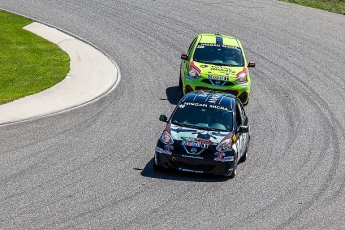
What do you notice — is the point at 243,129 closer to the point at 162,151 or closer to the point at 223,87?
the point at 162,151

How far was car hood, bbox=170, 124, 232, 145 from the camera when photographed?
1605cm

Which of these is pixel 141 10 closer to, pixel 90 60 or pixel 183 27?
pixel 183 27

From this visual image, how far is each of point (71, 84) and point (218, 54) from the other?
4.52 m

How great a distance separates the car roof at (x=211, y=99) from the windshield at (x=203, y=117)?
0.17 meters

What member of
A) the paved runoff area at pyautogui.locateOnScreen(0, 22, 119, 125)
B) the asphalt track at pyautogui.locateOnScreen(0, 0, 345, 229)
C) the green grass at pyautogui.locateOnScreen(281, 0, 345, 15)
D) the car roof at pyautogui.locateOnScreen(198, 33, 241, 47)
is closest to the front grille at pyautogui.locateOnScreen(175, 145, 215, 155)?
the asphalt track at pyautogui.locateOnScreen(0, 0, 345, 229)

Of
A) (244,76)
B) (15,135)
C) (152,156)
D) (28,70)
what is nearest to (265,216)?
(152,156)

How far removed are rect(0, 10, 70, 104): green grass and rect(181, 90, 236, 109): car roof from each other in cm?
558

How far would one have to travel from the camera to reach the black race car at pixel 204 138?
15844mm

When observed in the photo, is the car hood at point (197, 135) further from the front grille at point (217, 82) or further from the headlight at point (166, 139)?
the front grille at point (217, 82)

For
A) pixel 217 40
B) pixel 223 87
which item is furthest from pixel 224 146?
pixel 217 40

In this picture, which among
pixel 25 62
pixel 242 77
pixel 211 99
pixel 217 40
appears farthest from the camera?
pixel 25 62

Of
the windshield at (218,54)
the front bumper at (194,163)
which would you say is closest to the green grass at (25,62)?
the windshield at (218,54)

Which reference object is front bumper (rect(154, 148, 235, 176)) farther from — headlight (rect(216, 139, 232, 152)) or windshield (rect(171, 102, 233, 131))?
windshield (rect(171, 102, 233, 131))

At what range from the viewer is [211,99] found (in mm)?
17562
